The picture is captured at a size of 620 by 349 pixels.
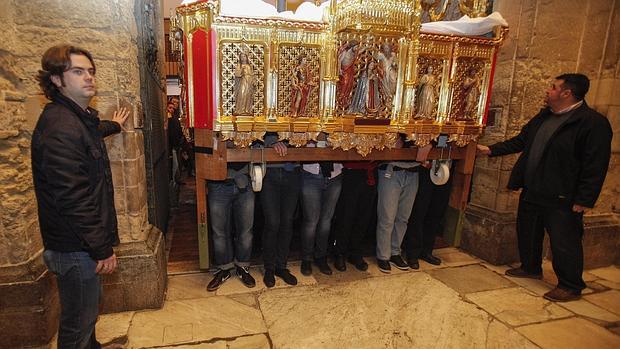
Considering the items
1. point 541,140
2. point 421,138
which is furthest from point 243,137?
point 541,140

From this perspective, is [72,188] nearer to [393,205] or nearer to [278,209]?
[278,209]

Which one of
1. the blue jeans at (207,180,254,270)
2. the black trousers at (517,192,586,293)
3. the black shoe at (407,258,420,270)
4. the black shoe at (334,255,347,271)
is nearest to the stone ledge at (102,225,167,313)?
the blue jeans at (207,180,254,270)

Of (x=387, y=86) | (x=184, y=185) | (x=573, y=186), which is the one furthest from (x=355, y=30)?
Answer: (x=184, y=185)

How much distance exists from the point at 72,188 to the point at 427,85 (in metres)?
2.80

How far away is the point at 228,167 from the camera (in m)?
3.13

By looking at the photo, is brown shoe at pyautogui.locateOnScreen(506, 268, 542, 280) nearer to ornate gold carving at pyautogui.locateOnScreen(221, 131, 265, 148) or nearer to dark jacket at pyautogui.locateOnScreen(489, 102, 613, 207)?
dark jacket at pyautogui.locateOnScreen(489, 102, 613, 207)

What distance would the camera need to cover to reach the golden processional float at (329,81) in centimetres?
270

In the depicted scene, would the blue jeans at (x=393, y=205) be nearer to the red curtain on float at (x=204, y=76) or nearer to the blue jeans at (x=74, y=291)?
the red curtain on float at (x=204, y=76)

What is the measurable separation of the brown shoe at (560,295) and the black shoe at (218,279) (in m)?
3.15

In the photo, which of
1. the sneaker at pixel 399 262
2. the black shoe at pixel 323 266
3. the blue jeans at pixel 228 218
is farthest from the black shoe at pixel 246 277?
the sneaker at pixel 399 262

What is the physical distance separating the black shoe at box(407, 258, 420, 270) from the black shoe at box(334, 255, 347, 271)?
2.47 feet

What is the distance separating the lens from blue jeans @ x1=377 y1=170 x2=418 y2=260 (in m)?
3.67

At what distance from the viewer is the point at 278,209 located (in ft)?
11.1

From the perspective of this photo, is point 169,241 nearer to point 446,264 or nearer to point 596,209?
point 446,264
